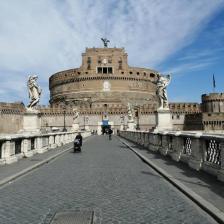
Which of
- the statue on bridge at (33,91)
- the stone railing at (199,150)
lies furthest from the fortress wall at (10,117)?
the stone railing at (199,150)

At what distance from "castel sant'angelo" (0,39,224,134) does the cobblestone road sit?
214 feet

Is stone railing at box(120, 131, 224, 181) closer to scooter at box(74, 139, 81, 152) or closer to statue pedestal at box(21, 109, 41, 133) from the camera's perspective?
scooter at box(74, 139, 81, 152)

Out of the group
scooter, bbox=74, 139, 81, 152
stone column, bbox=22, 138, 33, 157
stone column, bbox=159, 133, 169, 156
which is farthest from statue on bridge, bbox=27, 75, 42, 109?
stone column, bbox=159, 133, 169, 156

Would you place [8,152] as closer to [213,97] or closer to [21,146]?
[21,146]

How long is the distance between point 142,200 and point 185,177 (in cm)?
256

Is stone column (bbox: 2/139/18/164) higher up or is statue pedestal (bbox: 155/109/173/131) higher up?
statue pedestal (bbox: 155/109/173/131)

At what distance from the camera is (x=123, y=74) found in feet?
315

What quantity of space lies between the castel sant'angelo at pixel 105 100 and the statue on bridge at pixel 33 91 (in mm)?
55830

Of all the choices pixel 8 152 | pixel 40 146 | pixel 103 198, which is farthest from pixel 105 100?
pixel 103 198

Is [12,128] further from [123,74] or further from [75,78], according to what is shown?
[123,74]

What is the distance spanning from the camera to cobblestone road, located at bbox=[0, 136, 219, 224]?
515 centimetres

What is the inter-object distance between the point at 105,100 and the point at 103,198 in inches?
3397

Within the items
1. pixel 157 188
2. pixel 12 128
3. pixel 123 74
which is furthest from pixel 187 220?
pixel 123 74

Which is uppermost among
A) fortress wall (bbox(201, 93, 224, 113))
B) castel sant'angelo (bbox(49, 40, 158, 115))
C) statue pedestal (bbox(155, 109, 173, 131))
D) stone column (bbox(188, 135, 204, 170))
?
castel sant'angelo (bbox(49, 40, 158, 115))
